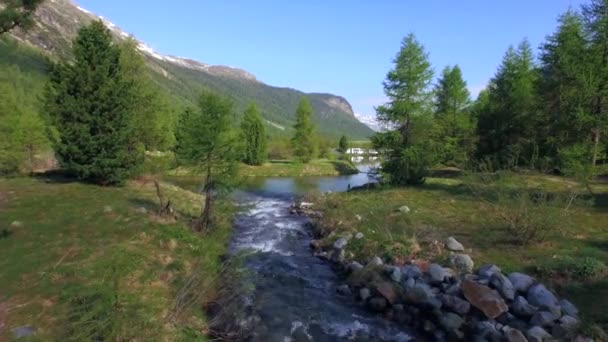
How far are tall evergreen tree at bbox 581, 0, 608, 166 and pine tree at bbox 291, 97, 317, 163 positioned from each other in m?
54.5

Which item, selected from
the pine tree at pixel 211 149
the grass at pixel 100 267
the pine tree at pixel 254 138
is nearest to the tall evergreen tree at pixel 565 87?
the pine tree at pixel 211 149

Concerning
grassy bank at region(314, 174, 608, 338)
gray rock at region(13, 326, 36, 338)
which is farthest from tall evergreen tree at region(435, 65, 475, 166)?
gray rock at region(13, 326, 36, 338)

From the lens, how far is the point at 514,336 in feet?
39.9

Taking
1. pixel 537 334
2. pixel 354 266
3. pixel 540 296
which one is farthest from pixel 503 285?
pixel 354 266

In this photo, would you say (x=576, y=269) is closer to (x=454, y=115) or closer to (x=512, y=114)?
(x=512, y=114)

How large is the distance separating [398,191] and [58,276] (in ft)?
87.5

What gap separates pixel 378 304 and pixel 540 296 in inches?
226

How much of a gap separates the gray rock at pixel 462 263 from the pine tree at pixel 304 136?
6491 cm

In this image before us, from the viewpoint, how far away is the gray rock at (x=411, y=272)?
16703 millimetres

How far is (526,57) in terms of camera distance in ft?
167

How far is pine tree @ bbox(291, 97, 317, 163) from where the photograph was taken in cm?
8175

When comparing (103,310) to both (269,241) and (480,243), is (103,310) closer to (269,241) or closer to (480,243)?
(269,241)

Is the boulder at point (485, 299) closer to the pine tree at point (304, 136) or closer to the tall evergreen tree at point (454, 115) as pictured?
the tall evergreen tree at point (454, 115)

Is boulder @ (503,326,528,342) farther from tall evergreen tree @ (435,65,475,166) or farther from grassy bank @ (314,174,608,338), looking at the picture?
tall evergreen tree @ (435,65,475,166)
